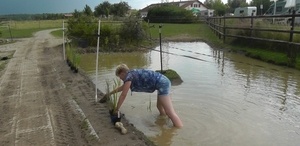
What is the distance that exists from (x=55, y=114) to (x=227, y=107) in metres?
3.24

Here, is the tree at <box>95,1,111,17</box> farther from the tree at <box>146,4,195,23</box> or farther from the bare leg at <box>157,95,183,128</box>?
the bare leg at <box>157,95,183,128</box>

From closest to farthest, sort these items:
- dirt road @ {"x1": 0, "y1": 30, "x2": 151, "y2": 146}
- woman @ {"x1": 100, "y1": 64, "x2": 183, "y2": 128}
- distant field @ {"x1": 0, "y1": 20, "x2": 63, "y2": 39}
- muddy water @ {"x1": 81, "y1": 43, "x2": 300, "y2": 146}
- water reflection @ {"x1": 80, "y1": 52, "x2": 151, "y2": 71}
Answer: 1. dirt road @ {"x1": 0, "y1": 30, "x2": 151, "y2": 146}
2. muddy water @ {"x1": 81, "y1": 43, "x2": 300, "y2": 146}
3. woman @ {"x1": 100, "y1": 64, "x2": 183, "y2": 128}
4. water reflection @ {"x1": 80, "y1": 52, "x2": 151, "y2": 71}
5. distant field @ {"x1": 0, "y1": 20, "x2": 63, "y2": 39}

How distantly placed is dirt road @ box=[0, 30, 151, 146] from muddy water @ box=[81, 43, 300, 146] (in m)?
0.61

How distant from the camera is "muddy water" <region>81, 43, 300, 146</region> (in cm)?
486

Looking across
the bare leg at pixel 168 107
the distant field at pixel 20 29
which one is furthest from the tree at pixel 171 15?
the bare leg at pixel 168 107

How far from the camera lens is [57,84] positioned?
7961 mm

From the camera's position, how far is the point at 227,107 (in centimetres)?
630

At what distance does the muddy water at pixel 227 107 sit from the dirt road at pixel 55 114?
24.2 inches

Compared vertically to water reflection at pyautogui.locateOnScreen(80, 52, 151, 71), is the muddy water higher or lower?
lower

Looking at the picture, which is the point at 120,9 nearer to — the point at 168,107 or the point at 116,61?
the point at 116,61

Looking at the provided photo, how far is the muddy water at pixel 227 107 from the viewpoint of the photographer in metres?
4.86

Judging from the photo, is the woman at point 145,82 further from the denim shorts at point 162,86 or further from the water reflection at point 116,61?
the water reflection at point 116,61

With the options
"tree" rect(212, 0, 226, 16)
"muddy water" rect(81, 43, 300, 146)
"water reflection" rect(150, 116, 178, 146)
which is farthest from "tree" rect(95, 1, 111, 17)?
"water reflection" rect(150, 116, 178, 146)

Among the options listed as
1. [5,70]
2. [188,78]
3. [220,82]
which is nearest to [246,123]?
[220,82]
